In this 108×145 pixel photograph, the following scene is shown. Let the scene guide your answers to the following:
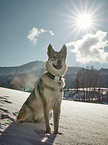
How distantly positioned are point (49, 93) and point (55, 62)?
768mm

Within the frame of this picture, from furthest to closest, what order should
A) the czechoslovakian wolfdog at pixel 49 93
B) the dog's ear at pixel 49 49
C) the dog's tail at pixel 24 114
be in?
1. the dog's ear at pixel 49 49
2. the dog's tail at pixel 24 114
3. the czechoslovakian wolfdog at pixel 49 93

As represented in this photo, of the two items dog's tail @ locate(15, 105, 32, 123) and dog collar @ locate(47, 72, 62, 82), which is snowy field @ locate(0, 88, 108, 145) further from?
dog collar @ locate(47, 72, 62, 82)

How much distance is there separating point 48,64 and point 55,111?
1.17 meters

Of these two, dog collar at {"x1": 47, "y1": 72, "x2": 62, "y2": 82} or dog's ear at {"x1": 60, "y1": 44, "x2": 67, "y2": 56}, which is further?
dog's ear at {"x1": 60, "y1": 44, "x2": 67, "y2": 56}

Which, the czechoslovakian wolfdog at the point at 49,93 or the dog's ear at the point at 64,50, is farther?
the dog's ear at the point at 64,50

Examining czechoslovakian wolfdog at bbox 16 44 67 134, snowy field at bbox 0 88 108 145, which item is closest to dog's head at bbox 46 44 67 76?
czechoslovakian wolfdog at bbox 16 44 67 134

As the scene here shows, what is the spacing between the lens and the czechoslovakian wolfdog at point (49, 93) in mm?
2909

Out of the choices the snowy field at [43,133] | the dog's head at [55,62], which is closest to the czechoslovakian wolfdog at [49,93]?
the dog's head at [55,62]

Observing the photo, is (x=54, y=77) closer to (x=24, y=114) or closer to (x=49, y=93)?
(x=49, y=93)

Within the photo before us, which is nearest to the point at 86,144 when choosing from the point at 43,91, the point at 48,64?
the point at 43,91

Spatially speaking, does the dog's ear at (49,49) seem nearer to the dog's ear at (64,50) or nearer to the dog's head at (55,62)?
the dog's head at (55,62)

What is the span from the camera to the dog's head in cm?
308

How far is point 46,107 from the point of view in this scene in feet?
9.29

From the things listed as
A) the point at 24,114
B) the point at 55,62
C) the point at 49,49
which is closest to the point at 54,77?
the point at 55,62
